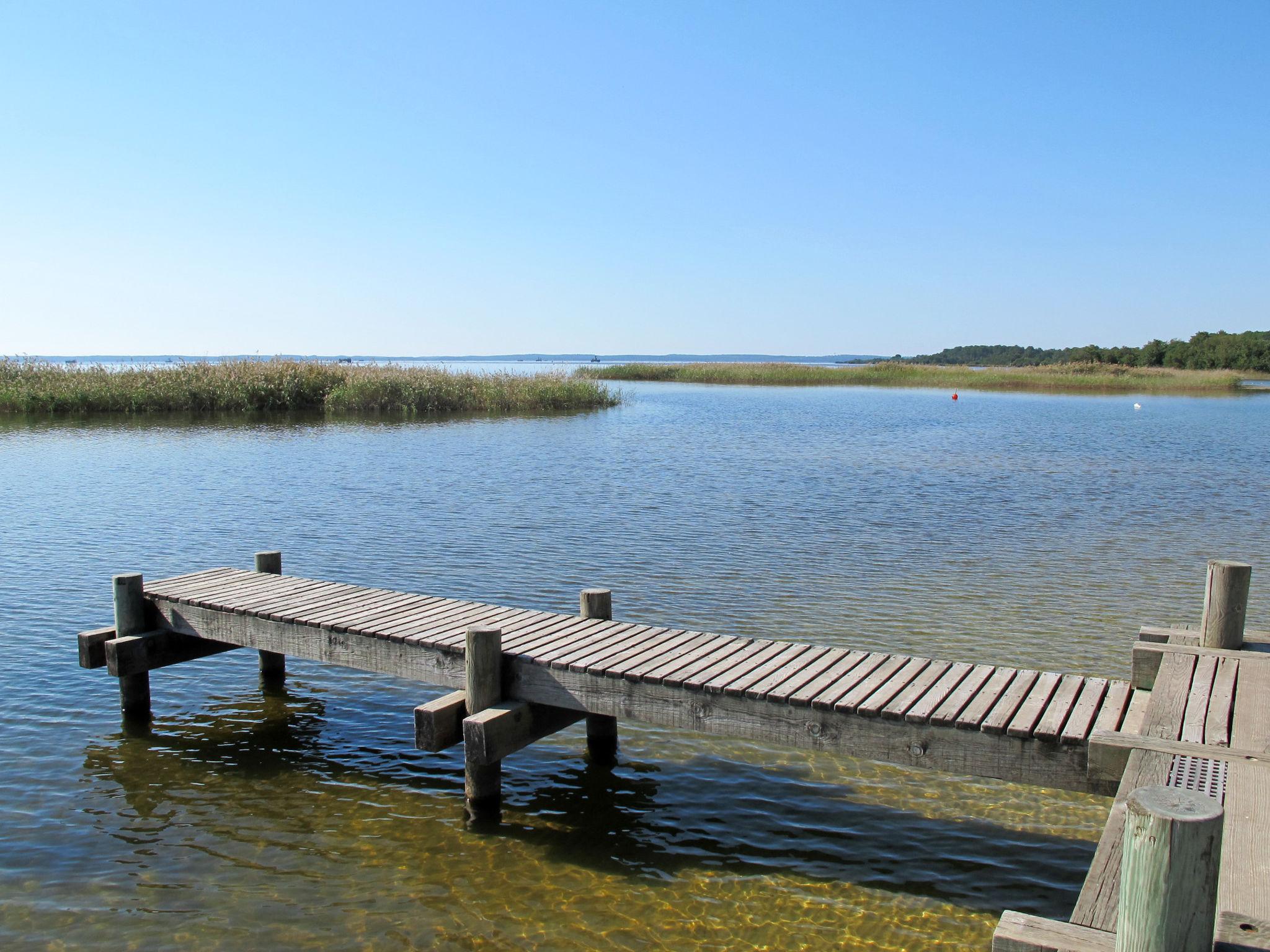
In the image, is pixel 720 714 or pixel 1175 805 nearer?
pixel 1175 805

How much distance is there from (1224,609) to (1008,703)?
1.79 m

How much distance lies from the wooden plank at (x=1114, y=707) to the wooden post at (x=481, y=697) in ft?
11.3

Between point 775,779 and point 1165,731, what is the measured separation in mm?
2719

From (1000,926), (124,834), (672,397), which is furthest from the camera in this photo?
(672,397)

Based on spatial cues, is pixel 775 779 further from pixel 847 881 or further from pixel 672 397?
pixel 672 397

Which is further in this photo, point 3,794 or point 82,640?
point 82,640

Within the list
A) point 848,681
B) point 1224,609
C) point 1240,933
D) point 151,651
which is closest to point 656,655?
point 848,681

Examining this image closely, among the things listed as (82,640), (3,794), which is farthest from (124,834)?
(82,640)

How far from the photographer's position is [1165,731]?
4676mm

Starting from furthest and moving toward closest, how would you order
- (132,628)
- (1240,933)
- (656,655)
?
(132,628) → (656,655) → (1240,933)

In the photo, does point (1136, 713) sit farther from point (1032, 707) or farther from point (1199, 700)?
point (1032, 707)

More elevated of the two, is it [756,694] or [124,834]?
[756,694]

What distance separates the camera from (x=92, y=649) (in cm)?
757

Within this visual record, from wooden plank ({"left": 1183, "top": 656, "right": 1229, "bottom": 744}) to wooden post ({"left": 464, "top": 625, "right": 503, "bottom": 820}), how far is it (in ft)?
12.5
